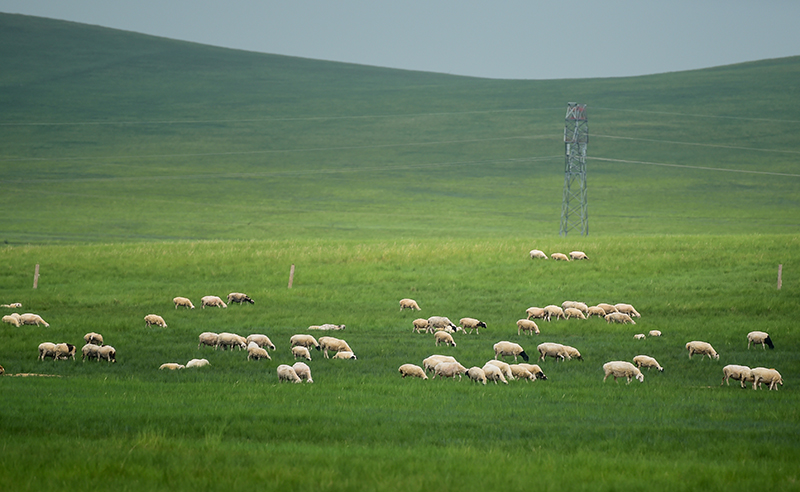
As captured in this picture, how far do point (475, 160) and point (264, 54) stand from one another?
97.8 metres

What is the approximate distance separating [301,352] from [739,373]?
929 centimetres

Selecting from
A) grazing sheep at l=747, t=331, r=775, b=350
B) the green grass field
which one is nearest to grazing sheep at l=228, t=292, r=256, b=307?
the green grass field

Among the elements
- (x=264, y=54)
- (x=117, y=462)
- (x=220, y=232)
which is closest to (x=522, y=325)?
(x=117, y=462)

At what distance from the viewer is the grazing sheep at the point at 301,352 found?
1811 centimetres

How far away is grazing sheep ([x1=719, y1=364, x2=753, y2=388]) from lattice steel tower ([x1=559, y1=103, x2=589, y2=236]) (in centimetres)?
3782

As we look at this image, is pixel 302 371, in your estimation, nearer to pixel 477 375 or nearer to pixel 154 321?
pixel 477 375

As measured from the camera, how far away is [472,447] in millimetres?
9734

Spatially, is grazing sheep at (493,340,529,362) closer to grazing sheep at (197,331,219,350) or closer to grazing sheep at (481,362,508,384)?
grazing sheep at (481,362,508,384)

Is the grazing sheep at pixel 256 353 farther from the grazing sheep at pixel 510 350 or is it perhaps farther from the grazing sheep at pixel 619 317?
the grazing sheep at pixel 619 317

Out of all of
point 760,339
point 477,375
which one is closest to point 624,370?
point 477,375

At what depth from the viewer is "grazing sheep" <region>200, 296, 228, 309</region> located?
27.7 metres

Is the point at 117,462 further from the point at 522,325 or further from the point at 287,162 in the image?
the point at 287,162

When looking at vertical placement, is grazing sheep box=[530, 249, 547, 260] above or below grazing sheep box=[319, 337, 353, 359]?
above

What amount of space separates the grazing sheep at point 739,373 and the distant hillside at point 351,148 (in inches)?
2041
